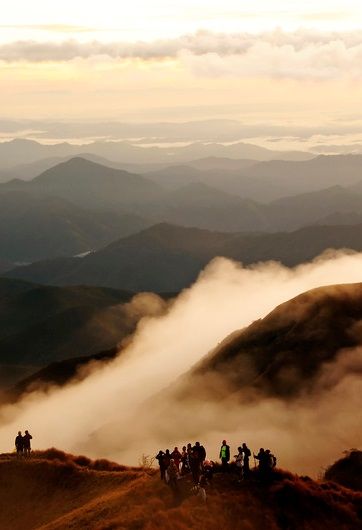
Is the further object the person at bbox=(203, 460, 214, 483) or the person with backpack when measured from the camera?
the person with backpack

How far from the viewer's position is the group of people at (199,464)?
44312 millimetres

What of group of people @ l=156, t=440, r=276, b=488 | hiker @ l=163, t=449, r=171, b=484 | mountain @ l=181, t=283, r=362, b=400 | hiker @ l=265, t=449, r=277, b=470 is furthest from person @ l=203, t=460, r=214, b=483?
mountain @ l=181, t=283, r=362, b=400

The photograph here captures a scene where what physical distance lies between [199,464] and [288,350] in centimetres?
6196

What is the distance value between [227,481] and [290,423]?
46875 millimetres

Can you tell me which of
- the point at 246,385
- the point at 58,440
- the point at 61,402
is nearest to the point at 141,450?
the point at 246,385

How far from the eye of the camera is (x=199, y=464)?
147ft

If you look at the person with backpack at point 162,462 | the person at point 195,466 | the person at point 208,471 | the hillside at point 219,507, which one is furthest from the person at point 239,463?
the person with backpack at point 162,462

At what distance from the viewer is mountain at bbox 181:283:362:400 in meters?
99.8

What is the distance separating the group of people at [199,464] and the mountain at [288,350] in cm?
5199

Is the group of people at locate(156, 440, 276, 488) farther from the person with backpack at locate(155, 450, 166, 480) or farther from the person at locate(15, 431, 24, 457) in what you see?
the person at locate(15, 431, 24, 457)

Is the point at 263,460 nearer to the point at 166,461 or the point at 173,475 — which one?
the point at 173,475

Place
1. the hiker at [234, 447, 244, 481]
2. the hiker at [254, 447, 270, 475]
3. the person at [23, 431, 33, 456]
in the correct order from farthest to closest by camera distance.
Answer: the person at [23, 431, 33, 456]
the hiker at [234, 447, 244, 481]
the hiker at [254, 447, 270, 475]

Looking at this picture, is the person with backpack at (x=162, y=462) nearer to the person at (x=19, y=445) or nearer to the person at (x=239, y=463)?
the person at (x=239, y=463)

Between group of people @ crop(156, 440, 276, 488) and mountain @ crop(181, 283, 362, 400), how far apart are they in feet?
171
